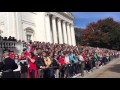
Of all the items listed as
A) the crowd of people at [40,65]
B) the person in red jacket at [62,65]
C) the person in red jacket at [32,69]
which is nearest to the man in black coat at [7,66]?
the crowd of people at [40,65]

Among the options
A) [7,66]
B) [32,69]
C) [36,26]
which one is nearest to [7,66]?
[7,66]

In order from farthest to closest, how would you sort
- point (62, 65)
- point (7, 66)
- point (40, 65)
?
point (62, 65)
point (40, 65)
point (7, 66)

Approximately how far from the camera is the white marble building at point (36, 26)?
31.7 metres

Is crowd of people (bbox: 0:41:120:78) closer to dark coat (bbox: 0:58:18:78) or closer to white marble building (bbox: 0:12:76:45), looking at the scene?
dark coat (bbox: 0:58:18:78)

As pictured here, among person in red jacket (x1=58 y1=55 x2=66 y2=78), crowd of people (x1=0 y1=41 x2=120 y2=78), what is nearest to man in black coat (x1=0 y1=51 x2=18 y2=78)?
Result: crowd of people (x1=0 y1=41 x2=120 y2=78)

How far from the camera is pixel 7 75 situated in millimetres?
8688

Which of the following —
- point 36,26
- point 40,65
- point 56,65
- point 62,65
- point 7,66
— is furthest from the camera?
point 36,26

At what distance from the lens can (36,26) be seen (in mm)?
41562

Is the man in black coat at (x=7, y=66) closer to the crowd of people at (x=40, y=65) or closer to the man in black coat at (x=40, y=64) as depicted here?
the crowd of people at (x=40, y=65)

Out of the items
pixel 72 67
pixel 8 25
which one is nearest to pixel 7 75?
pixel 72 67

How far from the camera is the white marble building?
31.7 m

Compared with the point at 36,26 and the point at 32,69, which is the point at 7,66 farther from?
the point at 36,26
